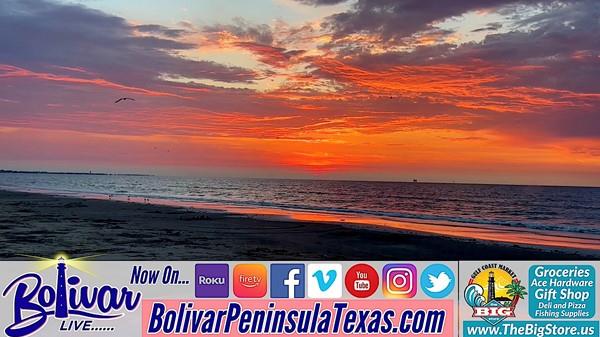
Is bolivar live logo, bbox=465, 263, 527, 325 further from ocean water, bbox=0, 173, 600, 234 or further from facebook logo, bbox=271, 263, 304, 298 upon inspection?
ocean water, bbox=0, 173, 600, 234

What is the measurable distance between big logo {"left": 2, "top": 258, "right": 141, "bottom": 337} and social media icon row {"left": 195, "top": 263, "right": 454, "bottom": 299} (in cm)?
97

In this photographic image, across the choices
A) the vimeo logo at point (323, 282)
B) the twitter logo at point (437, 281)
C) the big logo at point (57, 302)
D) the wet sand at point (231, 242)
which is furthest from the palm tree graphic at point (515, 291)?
the big logo at point (57, 302)

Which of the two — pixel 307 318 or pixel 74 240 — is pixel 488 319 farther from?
pixel 74 240

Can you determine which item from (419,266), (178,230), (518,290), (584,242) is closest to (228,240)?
(178,230)

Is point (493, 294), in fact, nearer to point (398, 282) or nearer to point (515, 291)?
point (515, 291)

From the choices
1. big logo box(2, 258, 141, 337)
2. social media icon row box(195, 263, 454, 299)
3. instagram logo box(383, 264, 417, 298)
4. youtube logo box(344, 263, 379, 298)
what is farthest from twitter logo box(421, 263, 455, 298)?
big logo box(2, 258, 141, 337)

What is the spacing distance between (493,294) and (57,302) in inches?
204

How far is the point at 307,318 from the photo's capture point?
575 centimetres

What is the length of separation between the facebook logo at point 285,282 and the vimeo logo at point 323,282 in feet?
0.40

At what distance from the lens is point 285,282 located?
19.2ft

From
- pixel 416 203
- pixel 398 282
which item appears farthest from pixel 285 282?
pixel 416 203

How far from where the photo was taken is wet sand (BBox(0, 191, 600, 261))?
983cm

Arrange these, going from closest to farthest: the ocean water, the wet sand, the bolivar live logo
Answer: the bolivar live logo, the wet sand, the ocean water

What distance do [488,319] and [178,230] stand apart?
9.11 meters
